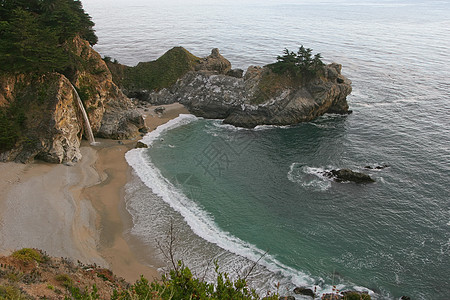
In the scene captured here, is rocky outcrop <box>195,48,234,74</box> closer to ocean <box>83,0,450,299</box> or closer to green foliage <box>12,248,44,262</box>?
ocean <box>83,0,450,299</box>

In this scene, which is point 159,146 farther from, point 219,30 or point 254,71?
point 219,30

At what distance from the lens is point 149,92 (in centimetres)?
6706

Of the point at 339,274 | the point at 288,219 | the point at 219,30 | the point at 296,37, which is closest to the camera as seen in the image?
the point at 339,274

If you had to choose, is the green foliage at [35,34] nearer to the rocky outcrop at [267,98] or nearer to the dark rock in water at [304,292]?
the rocky outcrop at [267,98]

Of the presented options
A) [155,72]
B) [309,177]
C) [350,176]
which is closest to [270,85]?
[309,177]

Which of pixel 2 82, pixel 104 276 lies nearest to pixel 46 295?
pixel 104 276

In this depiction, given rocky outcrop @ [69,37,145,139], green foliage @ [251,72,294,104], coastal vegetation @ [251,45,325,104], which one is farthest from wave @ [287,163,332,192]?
rocky outcrop @ [69,37,145,139]

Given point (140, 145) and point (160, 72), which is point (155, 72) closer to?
point (160, 72)

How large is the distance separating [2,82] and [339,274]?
4128cm

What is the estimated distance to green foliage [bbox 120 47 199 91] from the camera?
222 ft

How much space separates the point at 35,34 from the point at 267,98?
3535cm

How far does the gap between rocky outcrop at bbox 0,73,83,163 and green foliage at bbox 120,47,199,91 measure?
25.2 m

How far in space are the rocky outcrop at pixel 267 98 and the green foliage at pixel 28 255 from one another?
125 feet

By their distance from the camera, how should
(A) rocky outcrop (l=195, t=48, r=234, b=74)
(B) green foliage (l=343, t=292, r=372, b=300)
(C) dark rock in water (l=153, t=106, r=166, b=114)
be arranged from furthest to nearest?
(A) rocky outcrop (l=195, t=48, r=234, b=74) → (C) dark rock in water (l=153, t=106, r=166, b=114) → (B) green foliage (l=343, t=292, r=372, b=300)
